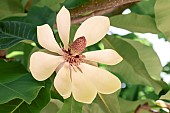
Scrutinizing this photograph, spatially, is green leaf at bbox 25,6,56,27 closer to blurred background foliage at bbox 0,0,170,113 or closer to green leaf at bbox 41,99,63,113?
blurred background foliage at bbox 0,0,170,113

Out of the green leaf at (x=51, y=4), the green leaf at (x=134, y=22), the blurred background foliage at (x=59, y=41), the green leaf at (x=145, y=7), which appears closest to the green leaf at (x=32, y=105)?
the blurred background foliage at (x=59, y=41)

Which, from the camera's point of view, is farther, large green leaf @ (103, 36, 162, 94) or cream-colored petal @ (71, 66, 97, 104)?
large green leaf @ (103, 36, 162, 94)

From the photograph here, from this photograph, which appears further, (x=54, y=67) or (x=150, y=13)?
(x=150, y=13)

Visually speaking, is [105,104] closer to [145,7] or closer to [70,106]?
[70,106]

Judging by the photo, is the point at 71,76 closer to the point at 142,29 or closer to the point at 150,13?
the point at 142,29

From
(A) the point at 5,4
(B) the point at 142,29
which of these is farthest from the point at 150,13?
(A) the point at 5,4


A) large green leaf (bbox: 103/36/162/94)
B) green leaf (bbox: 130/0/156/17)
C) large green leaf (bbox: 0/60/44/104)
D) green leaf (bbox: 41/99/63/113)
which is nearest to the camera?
large green leaf (bbox: 0/60/44/104)

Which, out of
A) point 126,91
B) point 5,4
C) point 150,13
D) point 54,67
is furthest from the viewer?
point 126,91

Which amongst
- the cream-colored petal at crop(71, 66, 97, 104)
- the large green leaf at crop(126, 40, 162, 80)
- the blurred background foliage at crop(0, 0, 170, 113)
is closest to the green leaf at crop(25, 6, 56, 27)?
the blurred background foliage at crop(0, 0, 170, 113)
